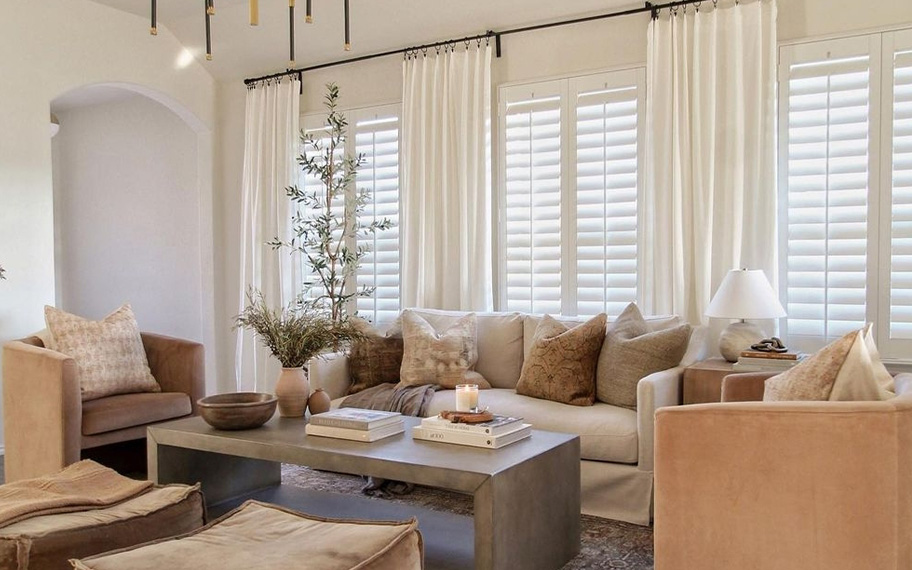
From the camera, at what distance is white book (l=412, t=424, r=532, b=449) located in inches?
109

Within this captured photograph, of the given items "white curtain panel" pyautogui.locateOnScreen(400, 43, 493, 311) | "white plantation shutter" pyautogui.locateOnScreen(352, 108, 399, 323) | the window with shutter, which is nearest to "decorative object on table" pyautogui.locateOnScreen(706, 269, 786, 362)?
the window with shutter

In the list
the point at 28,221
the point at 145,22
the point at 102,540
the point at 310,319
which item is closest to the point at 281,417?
the point at 310,319

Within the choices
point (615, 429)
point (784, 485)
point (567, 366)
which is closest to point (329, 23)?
point (567, 366)

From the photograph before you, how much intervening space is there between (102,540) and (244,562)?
667mm

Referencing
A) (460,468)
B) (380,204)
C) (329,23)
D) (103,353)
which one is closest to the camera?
(460,468)

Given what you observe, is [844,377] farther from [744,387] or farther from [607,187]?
[607,187]

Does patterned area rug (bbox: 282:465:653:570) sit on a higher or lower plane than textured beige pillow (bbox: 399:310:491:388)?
lower

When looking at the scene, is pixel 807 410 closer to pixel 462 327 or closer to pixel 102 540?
pixel 102 540

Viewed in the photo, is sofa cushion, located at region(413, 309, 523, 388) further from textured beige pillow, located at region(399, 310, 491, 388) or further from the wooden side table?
the wooden side table

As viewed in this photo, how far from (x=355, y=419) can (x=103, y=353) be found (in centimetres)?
198

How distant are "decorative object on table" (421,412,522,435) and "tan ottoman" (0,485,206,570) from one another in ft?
2.87

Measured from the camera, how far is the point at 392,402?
4.08m

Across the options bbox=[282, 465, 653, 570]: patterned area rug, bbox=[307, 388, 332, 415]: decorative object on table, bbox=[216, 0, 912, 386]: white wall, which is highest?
bbox=[216, 0, 912, 386]: white wall

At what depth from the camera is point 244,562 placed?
1771 mm
